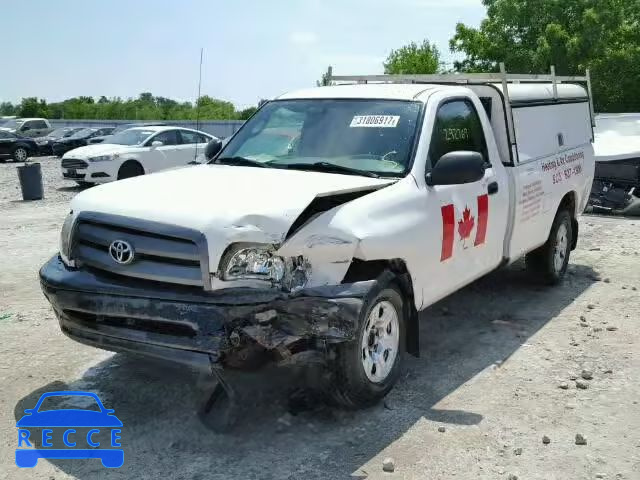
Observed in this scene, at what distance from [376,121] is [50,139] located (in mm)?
31786

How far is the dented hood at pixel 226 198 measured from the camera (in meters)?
3.88

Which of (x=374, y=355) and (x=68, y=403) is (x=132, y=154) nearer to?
(x=68, y=403)

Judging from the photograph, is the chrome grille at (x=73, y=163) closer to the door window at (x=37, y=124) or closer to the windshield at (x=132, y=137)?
the windshield at (x=132, y=137)

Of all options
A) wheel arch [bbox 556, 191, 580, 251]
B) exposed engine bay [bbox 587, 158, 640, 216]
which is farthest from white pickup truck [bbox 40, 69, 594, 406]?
exposed engine bay [bbox 587, 158, 640, 216]

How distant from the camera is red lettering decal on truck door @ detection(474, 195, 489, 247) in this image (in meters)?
5.46

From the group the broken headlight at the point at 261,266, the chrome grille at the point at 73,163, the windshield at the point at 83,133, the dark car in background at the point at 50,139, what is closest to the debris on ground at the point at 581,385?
the broken headlight at the point at 261,266

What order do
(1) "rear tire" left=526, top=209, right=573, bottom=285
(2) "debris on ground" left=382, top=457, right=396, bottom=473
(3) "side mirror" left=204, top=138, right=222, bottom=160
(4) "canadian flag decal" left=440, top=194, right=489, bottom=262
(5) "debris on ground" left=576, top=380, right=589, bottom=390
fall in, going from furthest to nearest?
(1) "rear tire" left=526, top=209, right=573, bottom=285
(3) "side mirror" left=204, top=138, right=222, bottom=160
(4) "canadian flag decal" left=440, top=194, right=489, bottom=262
(5) "debris on ground" left=576, top=380, right=589, bottom=390
(2) "debris on ground" left=382, top=457, right=396, bottom=473

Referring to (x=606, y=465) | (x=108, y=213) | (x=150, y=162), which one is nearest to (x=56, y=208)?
(x=150, y=162)

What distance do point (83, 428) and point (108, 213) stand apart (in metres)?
1.23

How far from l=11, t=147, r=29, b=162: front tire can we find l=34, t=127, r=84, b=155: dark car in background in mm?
1454

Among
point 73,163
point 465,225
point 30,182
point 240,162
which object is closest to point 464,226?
point 465,225

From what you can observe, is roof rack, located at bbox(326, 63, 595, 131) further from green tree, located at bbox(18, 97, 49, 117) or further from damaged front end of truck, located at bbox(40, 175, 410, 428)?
green tree, located at bbox(18, 97, 49, 117)

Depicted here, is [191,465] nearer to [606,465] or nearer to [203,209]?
[203,209]

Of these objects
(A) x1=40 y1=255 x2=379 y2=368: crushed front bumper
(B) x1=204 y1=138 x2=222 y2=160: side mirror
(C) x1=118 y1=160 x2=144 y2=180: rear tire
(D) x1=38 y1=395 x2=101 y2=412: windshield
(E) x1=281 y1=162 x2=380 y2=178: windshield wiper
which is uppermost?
(B) x1=204 y1=138 x2=222 y2=160: side mirror
